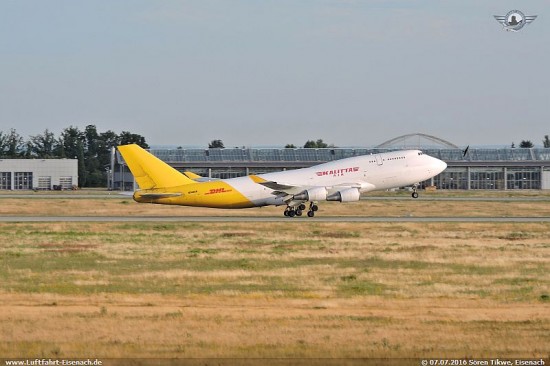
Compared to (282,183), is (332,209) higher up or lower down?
lower down

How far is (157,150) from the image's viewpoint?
15475 centimetres

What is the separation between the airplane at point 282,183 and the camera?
2512 inches

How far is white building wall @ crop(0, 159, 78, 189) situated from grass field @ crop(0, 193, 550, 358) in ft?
369

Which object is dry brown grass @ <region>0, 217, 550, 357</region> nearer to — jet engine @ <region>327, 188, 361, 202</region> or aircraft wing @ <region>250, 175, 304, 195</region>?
aircraft wing @ <region>250, 175, 304, 195</region>

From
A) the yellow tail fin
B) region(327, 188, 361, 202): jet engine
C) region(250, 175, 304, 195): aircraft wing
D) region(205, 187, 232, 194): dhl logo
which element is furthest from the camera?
region(327, 188, 361, 202): jet engine

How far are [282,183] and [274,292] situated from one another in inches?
1472

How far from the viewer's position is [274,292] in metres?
30.7

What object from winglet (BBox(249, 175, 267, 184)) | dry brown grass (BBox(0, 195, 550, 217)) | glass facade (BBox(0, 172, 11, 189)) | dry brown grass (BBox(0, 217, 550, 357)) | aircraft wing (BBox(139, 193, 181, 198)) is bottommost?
dry brown grass (BBox(0, 217, 550, 357))

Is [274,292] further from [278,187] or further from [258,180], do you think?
[258,180]

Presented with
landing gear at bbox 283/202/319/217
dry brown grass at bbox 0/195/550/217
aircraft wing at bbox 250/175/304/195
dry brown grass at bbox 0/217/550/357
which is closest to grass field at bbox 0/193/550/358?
dry brown grass at bbox 0/217/550/357

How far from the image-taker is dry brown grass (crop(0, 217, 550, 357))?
2223 centimetres

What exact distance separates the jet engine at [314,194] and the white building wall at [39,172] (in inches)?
4128

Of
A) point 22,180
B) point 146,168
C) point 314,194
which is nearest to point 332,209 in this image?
point 314,194

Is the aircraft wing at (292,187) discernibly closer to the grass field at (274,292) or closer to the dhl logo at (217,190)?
the dhl logo at (217,190)
